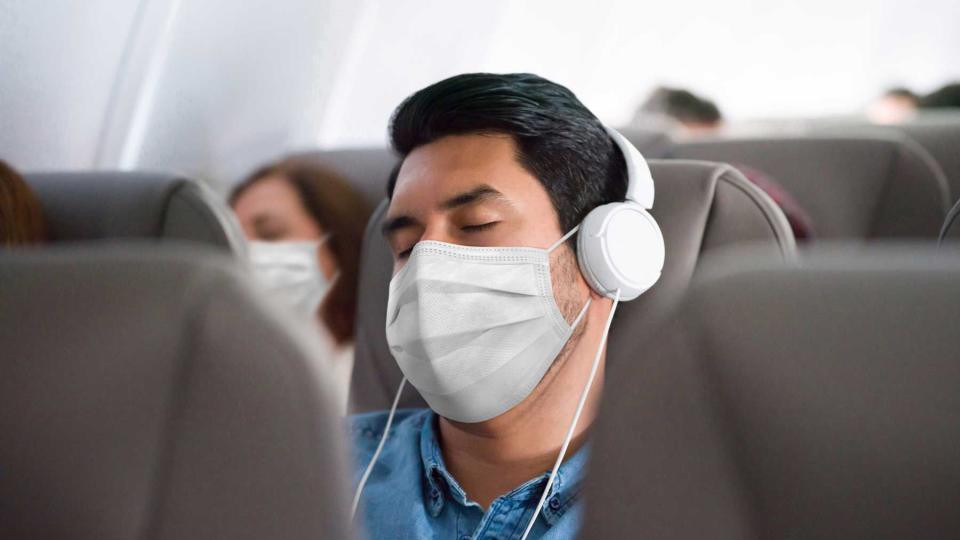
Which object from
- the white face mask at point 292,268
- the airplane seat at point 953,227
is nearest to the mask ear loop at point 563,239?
the airplane seat at point 953,227

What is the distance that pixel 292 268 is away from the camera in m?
2.75

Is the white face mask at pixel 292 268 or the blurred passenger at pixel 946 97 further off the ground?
the blurred passenger at pixel 946 97

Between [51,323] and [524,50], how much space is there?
5.37 m

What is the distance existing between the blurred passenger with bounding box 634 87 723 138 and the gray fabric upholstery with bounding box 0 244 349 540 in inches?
152

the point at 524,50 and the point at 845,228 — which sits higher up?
the point at 845,228

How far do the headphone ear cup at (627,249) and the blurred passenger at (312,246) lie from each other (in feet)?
3.60

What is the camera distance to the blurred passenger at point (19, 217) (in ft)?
6.29

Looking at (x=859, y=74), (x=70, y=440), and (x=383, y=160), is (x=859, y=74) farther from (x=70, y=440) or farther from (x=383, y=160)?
(x=70, y=440)

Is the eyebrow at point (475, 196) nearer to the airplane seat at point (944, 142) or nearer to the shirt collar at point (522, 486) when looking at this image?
the shirt collar at point (522, 486)

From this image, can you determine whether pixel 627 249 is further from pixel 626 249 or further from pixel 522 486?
pixel 522 486

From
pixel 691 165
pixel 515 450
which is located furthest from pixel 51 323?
pixel 691 165

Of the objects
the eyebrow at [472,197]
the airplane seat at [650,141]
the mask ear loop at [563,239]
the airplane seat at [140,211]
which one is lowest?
the airplane seat at [140,211]

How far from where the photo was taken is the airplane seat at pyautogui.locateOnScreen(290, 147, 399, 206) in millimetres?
2340

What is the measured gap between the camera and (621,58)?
21.5ft
